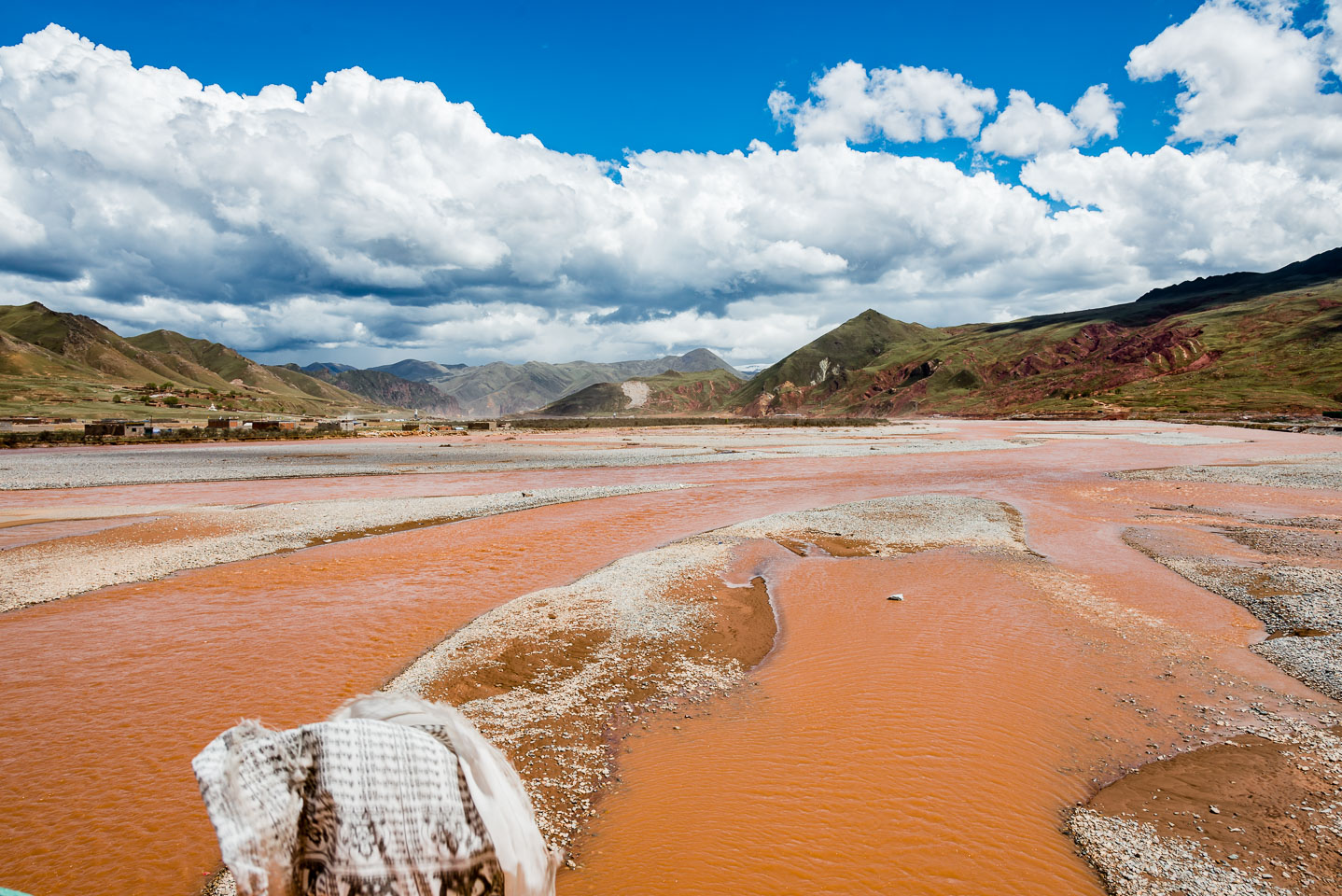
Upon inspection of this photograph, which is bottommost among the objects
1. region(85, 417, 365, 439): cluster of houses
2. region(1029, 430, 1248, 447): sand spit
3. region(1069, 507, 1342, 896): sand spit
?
region(1069, 507, 1342, 896): sand spit

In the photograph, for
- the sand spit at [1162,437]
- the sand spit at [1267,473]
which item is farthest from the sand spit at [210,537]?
the sand spit at [1162,437]

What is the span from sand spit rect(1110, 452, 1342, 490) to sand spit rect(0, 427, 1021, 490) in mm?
21417

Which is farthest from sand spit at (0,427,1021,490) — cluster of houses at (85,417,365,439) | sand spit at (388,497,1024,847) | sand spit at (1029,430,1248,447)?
sand spit at (388,497,1024,847)

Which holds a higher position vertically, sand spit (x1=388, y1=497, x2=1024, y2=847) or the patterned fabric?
the patterned fabric

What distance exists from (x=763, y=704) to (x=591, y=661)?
317 centimetres

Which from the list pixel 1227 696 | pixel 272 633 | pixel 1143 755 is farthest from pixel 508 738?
pixel 1227 696

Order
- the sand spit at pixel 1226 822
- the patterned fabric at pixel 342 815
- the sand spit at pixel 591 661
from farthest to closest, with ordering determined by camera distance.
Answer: the sand spit at pixel 591 661
the sand spit at pixel 1226 822
the patterned fabric at pixel 342 815

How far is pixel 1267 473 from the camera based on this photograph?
36156 millimetres

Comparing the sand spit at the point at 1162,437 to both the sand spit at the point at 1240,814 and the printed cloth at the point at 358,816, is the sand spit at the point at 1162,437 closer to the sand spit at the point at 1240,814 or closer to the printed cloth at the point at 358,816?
the sand spit at the point at 1240,814

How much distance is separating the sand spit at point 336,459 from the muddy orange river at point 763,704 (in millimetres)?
31038

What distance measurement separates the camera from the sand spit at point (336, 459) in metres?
42.3

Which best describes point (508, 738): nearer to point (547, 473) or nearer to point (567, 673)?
point (567, 673)

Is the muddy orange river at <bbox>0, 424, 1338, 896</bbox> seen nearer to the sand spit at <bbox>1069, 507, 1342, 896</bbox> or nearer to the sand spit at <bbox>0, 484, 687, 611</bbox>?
the sand spit at <bbox>1069, 507, 1342, 896</bbox>

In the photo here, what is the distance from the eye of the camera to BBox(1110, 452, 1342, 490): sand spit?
107ft
